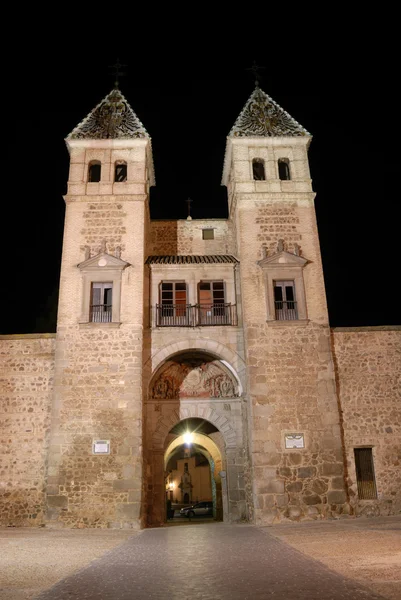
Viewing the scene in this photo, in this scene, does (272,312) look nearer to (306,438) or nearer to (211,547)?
(306,438)

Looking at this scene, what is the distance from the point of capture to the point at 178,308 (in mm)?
18094

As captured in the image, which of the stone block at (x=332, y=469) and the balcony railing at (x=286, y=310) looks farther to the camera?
the balcony railing at (x=286, y=310)

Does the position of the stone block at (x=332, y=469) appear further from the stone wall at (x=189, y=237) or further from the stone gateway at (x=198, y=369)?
the stone wall at (x=189, y=237)

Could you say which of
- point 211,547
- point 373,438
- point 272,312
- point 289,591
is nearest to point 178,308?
point 272,312

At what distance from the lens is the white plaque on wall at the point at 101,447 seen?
50.3 ft

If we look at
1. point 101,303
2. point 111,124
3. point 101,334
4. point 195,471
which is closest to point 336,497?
point 101,334

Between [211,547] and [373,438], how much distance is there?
8647mm

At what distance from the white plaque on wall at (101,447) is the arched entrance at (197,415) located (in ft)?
5.42

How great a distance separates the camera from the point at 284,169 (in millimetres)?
20078

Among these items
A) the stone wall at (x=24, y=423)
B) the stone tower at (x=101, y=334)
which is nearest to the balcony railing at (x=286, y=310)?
the stone tower at (x=101, y=334)

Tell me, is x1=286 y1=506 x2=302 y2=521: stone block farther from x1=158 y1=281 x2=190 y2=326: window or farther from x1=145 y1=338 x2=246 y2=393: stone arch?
x1=158 y1=281 x2=190 y2=326: window

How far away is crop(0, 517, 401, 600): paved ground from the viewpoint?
5.29 metres

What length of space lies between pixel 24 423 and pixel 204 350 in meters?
6.58

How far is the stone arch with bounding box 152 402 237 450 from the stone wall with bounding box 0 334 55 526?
3.94 meters
